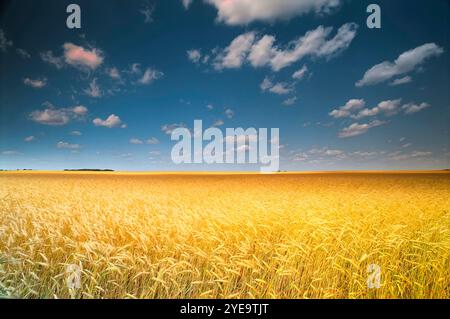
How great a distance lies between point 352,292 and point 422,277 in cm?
108

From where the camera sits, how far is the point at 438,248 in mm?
3920

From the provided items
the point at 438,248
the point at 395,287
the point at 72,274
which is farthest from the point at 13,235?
the point at 438,248

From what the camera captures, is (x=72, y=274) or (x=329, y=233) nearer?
(x=72, y=274)

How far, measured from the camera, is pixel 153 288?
2740 mm
